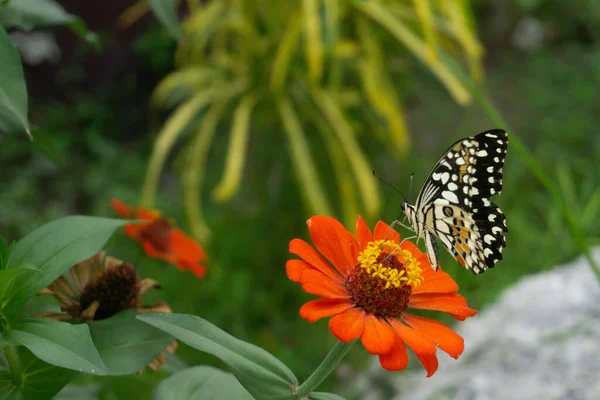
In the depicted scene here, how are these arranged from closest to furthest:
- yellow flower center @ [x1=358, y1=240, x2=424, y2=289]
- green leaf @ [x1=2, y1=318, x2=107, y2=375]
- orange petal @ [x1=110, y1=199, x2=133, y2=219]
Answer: green leaf @ [x1=2, y1=318, x2=107, y2=375], yellow flower center @ [x1=358, y1=240, x2=424, y2=289], orange petal @ [x1=110, y1=199, x2=133, y2=219]

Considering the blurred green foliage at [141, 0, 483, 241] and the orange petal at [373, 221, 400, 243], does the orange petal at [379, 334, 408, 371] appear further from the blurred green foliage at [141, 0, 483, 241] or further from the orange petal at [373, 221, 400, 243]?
the blurred green foliage at [141, 0, 483, 241]

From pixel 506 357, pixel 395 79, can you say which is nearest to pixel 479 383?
pixel 506 357

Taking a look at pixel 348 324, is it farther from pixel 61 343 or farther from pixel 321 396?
pixel 61 343

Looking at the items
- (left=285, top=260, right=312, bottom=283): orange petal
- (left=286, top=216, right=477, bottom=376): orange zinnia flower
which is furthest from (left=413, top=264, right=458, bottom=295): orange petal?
(left=285, top=260, right=312, bottom=283): orange petal

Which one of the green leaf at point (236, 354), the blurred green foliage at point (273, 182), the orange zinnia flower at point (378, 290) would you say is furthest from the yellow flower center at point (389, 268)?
the blurred green foliage at point (273, 182)

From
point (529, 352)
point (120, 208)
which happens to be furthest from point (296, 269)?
point (529, 352)

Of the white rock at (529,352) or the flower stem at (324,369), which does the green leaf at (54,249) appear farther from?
the white rock at (529,352)

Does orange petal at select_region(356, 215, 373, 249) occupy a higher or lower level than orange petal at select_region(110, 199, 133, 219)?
higher
